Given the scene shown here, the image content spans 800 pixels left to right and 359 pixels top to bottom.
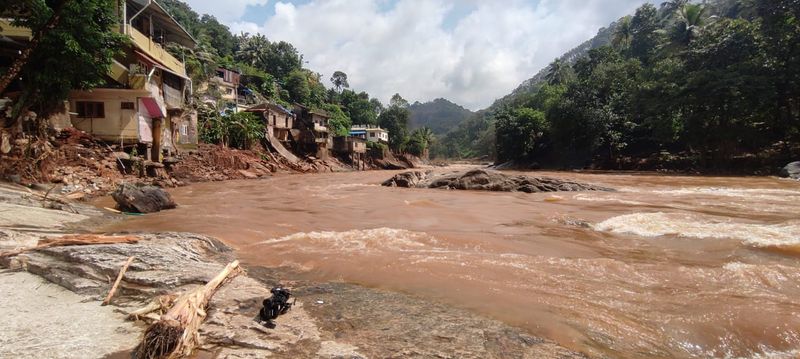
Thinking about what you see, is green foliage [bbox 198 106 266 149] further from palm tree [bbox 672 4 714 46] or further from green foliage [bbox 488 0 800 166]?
palm tree [bbox 672 4 714 46]

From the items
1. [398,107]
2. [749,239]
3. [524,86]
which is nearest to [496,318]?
[749,239]

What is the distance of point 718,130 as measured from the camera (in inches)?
1056

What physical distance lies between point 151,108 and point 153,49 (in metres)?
3.76

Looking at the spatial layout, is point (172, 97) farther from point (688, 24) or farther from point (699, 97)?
point (688, 24)

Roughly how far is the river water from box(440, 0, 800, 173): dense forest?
18670mm

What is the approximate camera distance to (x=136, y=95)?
58.2 feet

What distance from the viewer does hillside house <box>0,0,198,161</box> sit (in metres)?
17.4

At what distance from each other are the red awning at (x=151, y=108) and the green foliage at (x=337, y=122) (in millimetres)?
30947

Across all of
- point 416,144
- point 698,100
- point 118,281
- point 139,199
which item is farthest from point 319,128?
point 118,281

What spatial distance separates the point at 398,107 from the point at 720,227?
58.6 meters

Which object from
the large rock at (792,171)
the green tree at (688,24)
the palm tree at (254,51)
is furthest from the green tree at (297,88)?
the large rock at (792,171)

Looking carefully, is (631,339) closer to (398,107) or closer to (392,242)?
(392,242)

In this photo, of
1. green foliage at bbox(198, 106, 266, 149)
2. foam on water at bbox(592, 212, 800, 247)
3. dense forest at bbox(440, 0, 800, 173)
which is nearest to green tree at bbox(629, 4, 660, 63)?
dense forest at bbox(440, 0, 800, 173)

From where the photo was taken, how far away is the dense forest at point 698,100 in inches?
944
